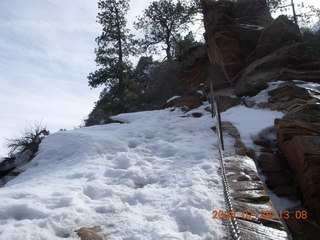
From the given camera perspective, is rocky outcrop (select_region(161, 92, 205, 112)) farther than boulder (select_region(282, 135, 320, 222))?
Yes

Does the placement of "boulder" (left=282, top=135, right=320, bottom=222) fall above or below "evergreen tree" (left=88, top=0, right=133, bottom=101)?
below

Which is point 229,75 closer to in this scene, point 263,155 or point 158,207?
point 263,155

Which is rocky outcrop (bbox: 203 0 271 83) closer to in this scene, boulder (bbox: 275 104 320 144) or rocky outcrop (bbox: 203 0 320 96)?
rocky outcrop (bbox: 203 0 320 96)

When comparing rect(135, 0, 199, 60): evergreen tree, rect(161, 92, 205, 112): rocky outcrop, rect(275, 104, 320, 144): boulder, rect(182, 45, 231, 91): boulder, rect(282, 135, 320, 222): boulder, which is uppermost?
rect(135, 0, 199, 60): evergreen tree

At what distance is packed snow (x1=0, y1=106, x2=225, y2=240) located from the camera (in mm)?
2826

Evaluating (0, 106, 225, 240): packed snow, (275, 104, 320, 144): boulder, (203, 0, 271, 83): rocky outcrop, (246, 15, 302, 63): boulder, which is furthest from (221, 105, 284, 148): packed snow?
(246, 15, 302, 63): boulder

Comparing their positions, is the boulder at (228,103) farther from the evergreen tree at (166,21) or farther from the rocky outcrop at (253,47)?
the evergreen tree at (166,21)

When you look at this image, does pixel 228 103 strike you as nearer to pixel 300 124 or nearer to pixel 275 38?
pixel 300 124

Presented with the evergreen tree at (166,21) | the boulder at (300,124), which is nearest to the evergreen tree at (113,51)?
the evergreen tree at (166,21)

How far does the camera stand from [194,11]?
1877cm

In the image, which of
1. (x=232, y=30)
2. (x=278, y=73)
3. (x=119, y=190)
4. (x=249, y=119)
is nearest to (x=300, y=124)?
(x=249, y=119)

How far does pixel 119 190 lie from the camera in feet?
13.1

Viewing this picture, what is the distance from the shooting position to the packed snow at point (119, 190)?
2.83 meters

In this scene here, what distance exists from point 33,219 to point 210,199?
2.37 meters
